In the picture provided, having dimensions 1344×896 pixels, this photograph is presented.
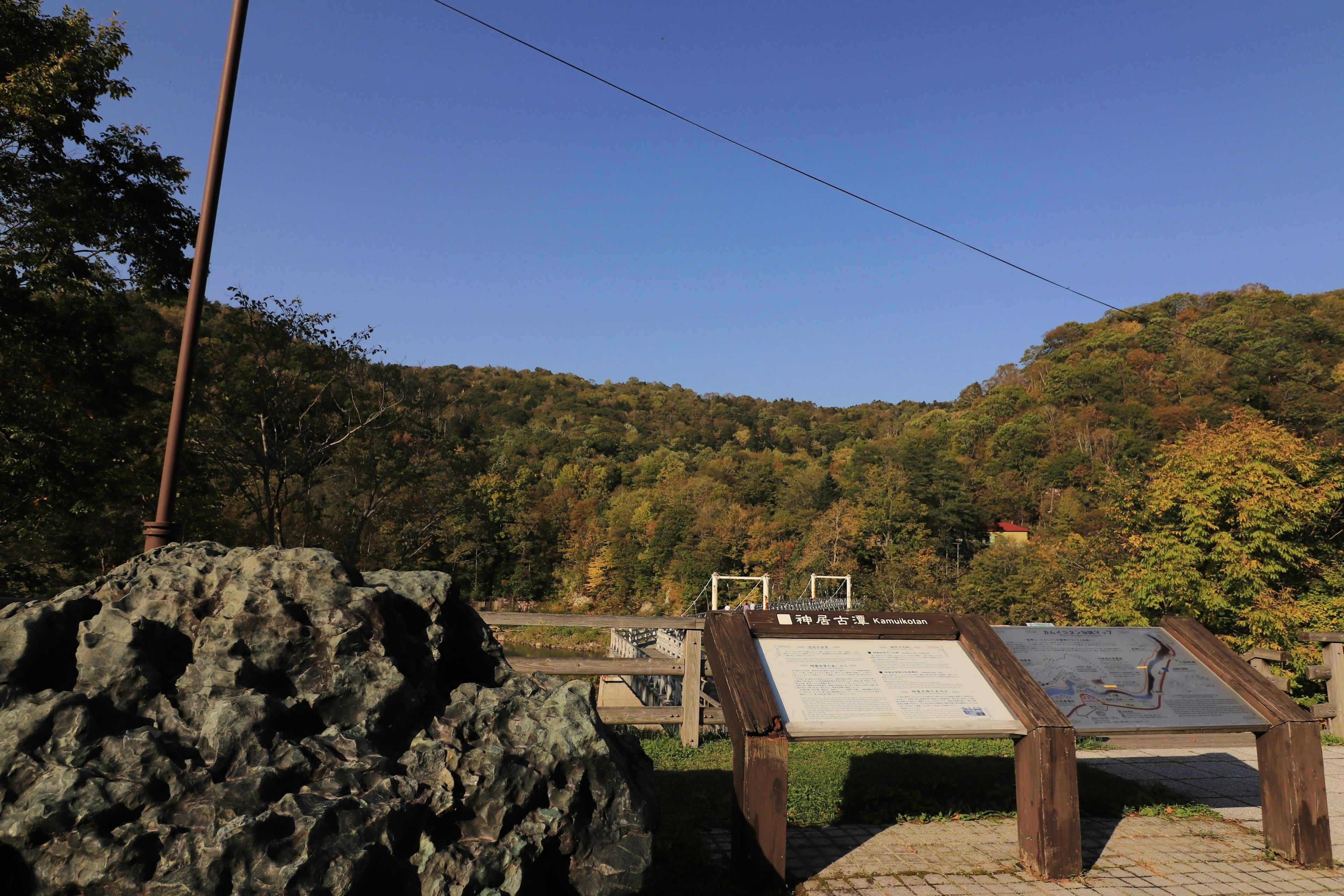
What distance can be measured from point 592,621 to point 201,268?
3849mm

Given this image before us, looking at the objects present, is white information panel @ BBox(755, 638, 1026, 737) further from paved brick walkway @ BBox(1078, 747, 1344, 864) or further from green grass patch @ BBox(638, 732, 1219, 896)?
paved brick walkway @ BBox(1078, 747, 1344, 864)

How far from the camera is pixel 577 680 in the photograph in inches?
126

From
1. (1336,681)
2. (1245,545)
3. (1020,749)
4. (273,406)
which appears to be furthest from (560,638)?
(1020,749)

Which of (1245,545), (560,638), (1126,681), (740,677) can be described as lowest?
(560,638)

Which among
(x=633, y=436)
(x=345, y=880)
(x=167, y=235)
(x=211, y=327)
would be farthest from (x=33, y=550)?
(x=633, y=436)

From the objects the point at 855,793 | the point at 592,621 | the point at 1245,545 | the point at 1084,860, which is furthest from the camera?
the point at 1245,545

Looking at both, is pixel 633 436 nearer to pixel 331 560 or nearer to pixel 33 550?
pixel 33 550

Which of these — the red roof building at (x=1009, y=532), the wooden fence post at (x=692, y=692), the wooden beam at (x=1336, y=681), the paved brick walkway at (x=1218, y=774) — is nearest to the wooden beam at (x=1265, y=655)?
the wooden beam at (x=1336, y=681)

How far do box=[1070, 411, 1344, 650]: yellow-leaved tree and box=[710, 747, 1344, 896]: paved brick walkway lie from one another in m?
9.26

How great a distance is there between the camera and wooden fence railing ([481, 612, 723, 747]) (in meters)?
5.86

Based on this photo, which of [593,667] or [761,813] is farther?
[593,667]

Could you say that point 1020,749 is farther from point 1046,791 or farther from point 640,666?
point 640,666

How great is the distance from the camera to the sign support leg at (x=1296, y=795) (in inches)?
171

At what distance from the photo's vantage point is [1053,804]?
404 cm
